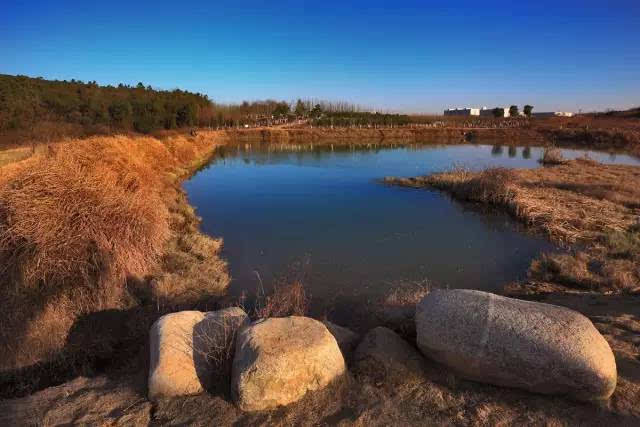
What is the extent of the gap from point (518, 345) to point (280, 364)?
8.34 feet

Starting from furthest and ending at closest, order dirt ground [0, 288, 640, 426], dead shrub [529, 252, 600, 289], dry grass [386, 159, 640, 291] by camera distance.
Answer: dry grass [386, 159, 640, 291], dead shrub [529, 252, 600, 289], dirt ground [0, 288, 640, 426]

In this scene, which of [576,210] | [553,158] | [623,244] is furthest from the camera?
[553,158]

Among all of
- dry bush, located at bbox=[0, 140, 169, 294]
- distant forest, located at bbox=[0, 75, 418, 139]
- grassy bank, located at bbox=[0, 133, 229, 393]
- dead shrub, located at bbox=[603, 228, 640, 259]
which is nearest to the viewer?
grassy bank, located at bbox=[0, 133, 229, 393]

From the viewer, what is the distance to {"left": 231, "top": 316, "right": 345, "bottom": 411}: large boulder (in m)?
3.99

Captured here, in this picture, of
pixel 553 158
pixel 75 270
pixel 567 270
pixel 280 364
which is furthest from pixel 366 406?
pixel 553 158

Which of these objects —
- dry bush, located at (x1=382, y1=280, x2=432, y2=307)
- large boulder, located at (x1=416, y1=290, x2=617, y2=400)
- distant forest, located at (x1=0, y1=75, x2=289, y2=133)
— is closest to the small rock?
large boulder, located at (x1=416, y1=290, x2=617, y2=400)

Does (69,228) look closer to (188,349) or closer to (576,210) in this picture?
(188,349)

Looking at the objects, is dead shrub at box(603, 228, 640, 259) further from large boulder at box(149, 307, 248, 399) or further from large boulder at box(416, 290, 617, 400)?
large boulder at box(149, 307, 248, 399)

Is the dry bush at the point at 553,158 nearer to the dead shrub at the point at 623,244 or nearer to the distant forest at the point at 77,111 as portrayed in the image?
the dead shrub at the point at 623,244

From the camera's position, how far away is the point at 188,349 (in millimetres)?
4715

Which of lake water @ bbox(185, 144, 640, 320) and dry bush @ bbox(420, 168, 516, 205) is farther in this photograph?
dry bush @ bbox(420, 168, 516, 205)

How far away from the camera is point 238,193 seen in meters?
21.8

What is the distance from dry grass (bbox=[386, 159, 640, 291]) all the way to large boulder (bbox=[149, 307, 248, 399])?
8.06 m

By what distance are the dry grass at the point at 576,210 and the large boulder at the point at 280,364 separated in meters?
7.39
